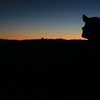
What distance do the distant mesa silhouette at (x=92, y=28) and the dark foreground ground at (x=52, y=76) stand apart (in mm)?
445

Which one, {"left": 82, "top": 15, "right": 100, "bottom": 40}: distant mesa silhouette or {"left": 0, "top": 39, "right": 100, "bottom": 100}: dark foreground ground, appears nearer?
{"left": 0, "top": 39, "right": 100, "bottom": 100}: dark foreground ground

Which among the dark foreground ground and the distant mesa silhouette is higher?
the distant mesa silhouette

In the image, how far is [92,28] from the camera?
45.4 ft

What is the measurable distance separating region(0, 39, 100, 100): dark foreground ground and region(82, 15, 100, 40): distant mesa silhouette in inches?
17.5

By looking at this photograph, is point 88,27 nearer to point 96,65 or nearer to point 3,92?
point 96,65

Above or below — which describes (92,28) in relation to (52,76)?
above

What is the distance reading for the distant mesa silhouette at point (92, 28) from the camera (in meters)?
13.8

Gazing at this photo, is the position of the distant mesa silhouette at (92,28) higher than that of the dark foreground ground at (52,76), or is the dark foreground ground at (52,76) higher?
the distant mesa silhouette at (92,28)

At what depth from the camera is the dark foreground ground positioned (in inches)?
455

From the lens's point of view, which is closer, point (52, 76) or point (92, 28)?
point (52, 76)

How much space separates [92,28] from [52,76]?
3.38 metres

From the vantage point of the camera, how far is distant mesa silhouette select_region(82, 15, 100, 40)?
1377 centimetres

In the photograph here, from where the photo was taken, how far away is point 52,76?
13.6 m

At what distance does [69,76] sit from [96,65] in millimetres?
1474
